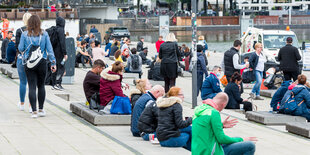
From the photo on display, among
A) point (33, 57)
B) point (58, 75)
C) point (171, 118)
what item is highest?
point (33, 57)

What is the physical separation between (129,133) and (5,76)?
1065cm

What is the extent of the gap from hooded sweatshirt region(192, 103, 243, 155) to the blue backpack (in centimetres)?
435

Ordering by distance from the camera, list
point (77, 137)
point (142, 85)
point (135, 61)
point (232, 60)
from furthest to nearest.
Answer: point (135, 61) → point (232, 60) → point (142, 85) → point (77, 137)

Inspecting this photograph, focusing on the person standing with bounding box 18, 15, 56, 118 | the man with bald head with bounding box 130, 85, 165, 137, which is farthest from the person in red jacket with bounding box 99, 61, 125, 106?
the man with bald head with bounding box 130, 85, 165, 137

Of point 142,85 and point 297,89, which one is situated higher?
point 142,85

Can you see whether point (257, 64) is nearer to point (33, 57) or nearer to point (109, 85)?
point (109, 85)

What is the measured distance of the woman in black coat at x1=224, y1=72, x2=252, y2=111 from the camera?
14.9 m

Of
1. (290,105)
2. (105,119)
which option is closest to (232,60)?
(290,105)

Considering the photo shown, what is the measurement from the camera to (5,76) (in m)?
20.6

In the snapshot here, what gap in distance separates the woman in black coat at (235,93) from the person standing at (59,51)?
11.9ft

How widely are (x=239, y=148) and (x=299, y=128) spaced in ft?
13.5

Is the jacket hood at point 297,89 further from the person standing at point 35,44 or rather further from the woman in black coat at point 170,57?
the person standing at point 35,44

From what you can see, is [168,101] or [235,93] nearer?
[168,101]

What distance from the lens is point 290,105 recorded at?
1305 centimetres
